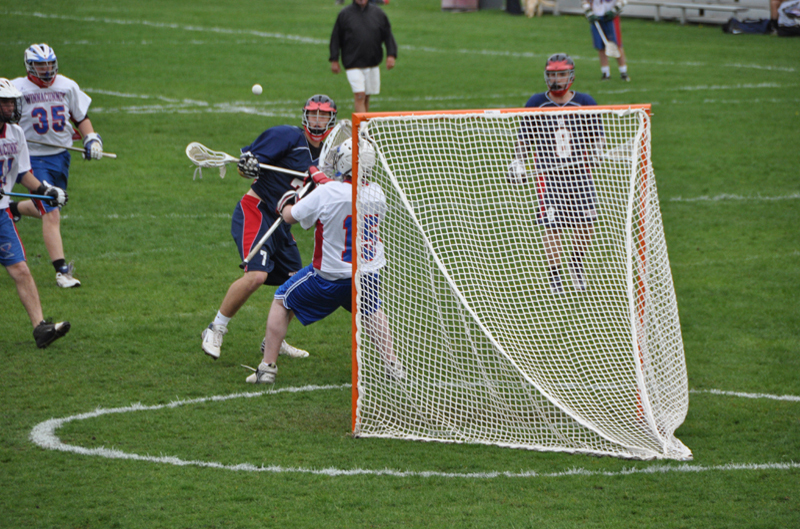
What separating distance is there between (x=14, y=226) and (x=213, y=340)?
1625 mm

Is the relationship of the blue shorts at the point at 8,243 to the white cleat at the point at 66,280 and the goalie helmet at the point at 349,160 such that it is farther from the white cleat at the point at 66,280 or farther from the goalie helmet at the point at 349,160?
the goalie helmet at the point at 349,160

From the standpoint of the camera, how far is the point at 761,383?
613 centimetres

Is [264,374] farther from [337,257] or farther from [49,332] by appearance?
[49,332]

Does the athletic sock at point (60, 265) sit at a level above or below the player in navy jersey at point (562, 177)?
below

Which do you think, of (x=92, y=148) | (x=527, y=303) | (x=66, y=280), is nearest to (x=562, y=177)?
(x=527, y=303)

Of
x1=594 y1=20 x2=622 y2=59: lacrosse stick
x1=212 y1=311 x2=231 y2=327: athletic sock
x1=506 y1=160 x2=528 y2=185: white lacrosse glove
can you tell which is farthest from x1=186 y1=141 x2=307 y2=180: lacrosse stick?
x1=594 y1=20 x2=622 y2=59: lacrosse stick

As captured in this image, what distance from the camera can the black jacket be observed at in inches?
534

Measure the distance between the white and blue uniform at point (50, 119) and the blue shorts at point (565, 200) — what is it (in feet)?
14.2

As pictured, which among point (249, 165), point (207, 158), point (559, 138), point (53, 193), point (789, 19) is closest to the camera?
point (559, 138)

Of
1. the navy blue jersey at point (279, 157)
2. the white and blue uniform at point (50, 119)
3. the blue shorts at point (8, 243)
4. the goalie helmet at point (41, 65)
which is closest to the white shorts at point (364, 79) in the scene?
the white and blue uniform at point (50, 119)

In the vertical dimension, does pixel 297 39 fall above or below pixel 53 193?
above

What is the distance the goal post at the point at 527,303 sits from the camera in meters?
5.35

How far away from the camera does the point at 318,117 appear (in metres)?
6.29

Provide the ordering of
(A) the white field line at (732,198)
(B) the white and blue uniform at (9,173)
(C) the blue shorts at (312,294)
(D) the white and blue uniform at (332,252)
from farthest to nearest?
(A) the white field line at (732,198), (B) the white and blue uniform at (9,173), (C) the blue shorts at (312,294), (D) the white and blue uniform at (332,252)
